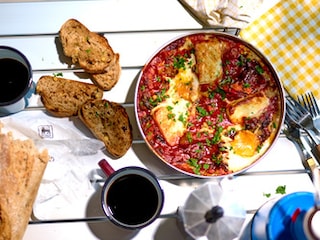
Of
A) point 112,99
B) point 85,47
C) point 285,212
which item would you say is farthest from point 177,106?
point 285,212

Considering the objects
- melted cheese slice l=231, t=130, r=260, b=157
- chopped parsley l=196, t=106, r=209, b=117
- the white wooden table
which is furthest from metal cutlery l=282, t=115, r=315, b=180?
A: chopped parsley l=196, t=106, r=209, b=117

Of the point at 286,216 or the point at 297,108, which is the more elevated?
the point at 297,108

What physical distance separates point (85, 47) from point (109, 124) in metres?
0.25

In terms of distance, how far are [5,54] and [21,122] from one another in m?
0.20

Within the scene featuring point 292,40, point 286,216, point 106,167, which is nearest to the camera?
point 286,216

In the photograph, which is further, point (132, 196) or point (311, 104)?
point (311, 104)

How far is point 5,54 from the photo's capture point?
1.46 m

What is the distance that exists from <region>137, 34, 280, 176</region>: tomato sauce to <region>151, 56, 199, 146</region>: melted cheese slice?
0.04 feet

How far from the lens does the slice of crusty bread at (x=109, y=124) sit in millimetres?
1453

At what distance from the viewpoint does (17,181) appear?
1.34 meters

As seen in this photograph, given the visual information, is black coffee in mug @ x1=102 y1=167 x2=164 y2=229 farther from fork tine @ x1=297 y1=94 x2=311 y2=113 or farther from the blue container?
fork tine @ x1=297 y1=94 x2=311 y2=113

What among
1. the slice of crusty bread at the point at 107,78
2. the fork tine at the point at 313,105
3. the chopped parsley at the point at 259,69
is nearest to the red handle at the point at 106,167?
the slice of crusty bread at the point at 107,78

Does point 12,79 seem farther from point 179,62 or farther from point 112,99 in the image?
point 179,62

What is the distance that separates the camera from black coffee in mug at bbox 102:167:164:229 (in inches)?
53.1
